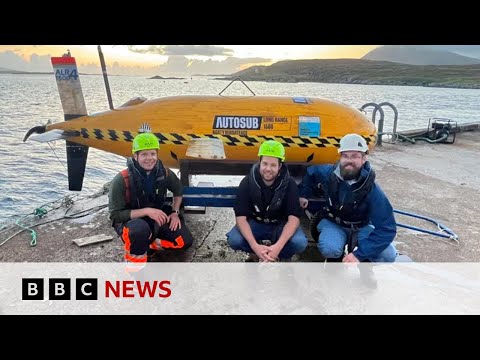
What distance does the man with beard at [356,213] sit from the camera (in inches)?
112

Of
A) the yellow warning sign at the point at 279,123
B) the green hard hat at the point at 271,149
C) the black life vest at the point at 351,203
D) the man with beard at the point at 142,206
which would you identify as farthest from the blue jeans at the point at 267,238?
the yellow warning sign at the point at 279,123

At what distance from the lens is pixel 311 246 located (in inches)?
144

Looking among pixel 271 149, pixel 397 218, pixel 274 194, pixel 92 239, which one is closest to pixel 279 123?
pixel 271 149

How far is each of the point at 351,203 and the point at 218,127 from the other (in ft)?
5.06

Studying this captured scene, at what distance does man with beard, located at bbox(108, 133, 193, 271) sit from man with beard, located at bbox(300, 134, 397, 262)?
128cm

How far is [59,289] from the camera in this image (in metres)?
2.85

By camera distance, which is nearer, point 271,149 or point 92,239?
point 271,149

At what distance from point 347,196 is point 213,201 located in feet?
4.70

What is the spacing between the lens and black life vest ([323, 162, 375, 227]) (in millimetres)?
2918

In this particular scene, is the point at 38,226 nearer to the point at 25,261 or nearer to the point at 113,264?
the point at 25,261

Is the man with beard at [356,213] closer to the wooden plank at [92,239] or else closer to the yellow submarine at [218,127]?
the yellow submarine at [218,127]

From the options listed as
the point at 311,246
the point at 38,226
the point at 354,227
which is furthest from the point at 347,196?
the point at 38,226

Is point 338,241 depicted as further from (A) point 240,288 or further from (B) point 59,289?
(B) point 59,289

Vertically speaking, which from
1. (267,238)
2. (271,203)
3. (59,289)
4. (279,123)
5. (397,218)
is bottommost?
(59,289)
